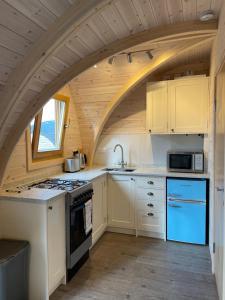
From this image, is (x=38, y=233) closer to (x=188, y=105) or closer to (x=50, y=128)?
(x=50, y=128)

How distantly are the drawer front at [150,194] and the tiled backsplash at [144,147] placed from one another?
672 millimetres

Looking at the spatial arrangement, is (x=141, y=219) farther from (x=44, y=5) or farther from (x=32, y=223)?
(x=44, y=5)

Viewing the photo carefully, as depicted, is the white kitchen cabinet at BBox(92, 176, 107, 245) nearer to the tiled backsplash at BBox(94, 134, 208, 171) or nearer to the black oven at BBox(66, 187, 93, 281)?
the black oven at BBox(66, 187, 93, 281)

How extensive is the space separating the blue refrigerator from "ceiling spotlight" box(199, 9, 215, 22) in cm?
201

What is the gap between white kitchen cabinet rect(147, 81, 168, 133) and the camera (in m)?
3.65

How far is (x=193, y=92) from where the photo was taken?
3479 millimetres

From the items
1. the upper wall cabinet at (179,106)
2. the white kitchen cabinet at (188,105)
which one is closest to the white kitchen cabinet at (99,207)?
the upper wall cabinet at (179,106)

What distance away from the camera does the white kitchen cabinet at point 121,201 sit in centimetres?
364

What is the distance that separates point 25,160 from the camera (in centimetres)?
286

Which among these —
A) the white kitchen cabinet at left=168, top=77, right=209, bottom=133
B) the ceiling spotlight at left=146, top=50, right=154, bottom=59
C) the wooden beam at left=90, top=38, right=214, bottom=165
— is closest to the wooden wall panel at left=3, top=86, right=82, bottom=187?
the wooden beam at left=90, top=38, right=214, bottom=165

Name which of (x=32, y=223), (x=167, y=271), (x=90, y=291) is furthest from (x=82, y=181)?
(x=167, y=271)

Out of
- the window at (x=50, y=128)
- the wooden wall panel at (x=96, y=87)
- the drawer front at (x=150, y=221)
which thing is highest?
the wooden wall panel at (x=96, y=87)

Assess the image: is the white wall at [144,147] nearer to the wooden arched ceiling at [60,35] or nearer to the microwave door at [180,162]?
the microwave door at [180,162]

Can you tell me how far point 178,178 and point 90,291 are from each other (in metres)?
1.84
